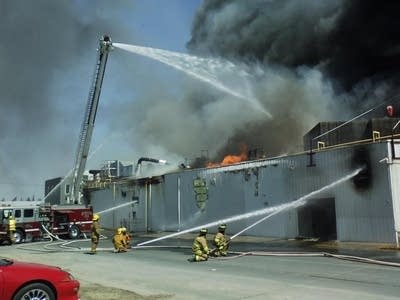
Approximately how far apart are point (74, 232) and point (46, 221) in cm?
203

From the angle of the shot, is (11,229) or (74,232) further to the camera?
(74,232)

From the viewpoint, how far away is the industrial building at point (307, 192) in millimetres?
20859

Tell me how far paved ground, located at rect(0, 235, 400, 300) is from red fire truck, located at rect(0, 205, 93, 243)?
14405 millimetres

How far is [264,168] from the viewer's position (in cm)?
2686

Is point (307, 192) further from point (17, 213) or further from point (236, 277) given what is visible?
point (17, 213)

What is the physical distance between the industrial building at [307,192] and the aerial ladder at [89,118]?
460cm

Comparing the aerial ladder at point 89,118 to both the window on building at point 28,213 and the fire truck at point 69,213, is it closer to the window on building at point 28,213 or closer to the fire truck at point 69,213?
the fire truck at point 69,213

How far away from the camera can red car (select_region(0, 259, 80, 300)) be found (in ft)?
23.2

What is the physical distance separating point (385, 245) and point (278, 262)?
7074 millimetres

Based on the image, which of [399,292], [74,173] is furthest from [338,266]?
[74,173]

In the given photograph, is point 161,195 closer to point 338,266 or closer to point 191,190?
point 191,190

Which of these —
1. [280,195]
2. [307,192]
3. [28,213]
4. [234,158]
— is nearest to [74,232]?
[28,213]

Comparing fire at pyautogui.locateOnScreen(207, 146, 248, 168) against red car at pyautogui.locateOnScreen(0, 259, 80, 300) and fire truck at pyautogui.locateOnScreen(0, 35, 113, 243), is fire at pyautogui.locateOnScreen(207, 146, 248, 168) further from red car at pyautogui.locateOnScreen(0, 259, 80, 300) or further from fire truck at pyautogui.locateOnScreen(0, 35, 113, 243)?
red car at pyautogui.locateOnScreen(0, 259, 80, 300)

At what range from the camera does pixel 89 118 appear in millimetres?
33938
